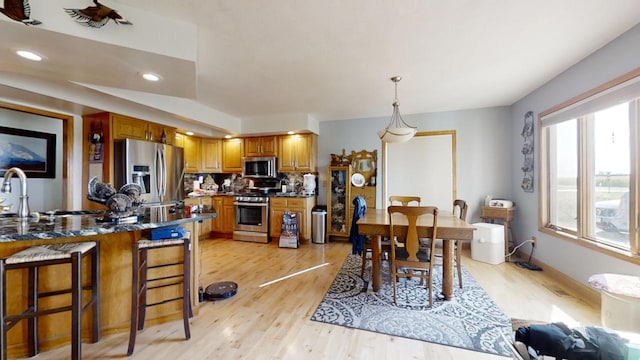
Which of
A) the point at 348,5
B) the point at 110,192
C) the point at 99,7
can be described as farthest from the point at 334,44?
the point at 110,192

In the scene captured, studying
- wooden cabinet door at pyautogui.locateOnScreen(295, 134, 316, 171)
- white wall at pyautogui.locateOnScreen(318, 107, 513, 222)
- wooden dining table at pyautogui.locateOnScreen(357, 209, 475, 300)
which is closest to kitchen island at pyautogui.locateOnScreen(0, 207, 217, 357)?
wooden dining table at pyautogui.locateOnScreen(357, 209, 475, 300)

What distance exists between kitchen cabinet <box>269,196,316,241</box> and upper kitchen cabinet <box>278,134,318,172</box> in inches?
24.9

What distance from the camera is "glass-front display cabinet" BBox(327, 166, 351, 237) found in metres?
4.63

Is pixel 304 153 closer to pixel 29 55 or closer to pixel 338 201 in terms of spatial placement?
pixel 338 201

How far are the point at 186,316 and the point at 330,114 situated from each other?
3.72 meters

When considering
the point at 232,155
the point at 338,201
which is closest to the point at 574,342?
the point at 338,201

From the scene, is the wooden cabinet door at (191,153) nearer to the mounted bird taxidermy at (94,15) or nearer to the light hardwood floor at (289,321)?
the light hardwood floor at (289,321)

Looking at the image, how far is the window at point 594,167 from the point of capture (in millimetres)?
2072

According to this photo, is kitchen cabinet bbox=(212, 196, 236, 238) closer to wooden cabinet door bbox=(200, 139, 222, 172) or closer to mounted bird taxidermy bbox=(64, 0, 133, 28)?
wooden cabinet door bbox=(200, 139, 222, 172)

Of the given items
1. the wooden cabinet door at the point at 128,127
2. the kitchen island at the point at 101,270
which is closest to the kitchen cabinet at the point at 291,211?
the wooden cabinet door at the point at 128,127

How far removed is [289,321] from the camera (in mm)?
2066

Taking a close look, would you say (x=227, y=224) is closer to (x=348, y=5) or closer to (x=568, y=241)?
(x=348, y=5)

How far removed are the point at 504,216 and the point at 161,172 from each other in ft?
17.3

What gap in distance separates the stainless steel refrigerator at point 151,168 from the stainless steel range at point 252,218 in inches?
41.9
